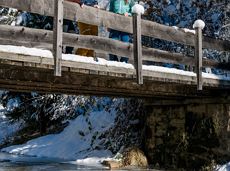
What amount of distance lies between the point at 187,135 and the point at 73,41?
20.6ft

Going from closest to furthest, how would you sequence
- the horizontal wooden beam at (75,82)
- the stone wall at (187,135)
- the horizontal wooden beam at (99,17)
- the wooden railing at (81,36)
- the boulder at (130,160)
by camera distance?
the wooden railing at (81,36), the horizontal wooden beam at (99,17), the horizontal wooden beam at (75,82), the stone wall at (187,135), the boulder at (130,160)

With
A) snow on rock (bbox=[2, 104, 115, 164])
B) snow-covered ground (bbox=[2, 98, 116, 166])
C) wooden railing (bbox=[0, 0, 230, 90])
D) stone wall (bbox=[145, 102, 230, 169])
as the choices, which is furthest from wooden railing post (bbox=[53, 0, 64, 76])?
snow on rock (bbox=[2, 104, 115, 164])

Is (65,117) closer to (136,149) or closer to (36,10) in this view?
(136,149)

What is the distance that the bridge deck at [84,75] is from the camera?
6.35 m

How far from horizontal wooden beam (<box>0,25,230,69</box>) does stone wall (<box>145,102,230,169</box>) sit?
10.0 feet

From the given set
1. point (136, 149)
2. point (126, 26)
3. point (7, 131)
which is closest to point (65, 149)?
point (136, 149)

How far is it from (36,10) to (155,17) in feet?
34.8

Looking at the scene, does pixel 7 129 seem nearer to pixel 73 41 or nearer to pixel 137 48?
pixel 137 48

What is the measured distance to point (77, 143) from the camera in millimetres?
16266

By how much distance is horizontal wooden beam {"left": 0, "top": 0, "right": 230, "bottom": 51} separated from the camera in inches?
254

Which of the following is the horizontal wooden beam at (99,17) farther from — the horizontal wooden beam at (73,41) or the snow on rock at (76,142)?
the snow on rock at (76,142)

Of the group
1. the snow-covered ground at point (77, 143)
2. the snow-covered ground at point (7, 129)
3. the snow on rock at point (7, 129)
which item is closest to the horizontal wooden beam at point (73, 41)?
the snow-covered ground at point (77, 143)

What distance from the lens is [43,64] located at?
6.54 metres

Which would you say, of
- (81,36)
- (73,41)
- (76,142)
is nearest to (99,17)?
(81,36)
